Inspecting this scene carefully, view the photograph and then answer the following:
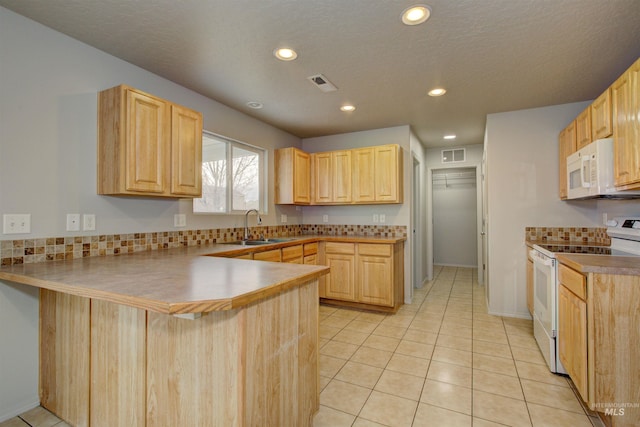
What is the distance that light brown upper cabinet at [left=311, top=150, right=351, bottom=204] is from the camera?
14.1ft

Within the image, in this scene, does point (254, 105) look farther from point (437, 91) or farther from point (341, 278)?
point (341, 278)

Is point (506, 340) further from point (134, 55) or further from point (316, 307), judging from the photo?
point (134, 55)

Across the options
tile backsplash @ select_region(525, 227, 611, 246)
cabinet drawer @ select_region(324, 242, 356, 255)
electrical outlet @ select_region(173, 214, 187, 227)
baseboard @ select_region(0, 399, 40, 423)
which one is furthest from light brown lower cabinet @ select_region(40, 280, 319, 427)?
tile backsplash @ select_region(525, 227, 611, 246)

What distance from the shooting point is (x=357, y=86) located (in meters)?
2.97

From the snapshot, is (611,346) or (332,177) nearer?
(611,346)

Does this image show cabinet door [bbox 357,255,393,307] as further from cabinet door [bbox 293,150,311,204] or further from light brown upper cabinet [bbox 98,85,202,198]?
light brown upper cabinet [bbox 98,85,202,198]

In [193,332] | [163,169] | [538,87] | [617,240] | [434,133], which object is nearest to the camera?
[193,332]

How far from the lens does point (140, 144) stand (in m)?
2.22

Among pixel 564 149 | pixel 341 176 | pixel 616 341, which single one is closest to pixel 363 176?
pixel 341 176

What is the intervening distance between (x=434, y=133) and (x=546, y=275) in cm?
279

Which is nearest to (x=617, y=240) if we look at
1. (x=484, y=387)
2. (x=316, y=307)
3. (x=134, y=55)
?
(x=484, y=387)

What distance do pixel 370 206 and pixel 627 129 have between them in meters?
2.84

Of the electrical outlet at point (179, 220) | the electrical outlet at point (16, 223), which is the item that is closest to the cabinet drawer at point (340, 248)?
the electrical outlet at point (179, 220)

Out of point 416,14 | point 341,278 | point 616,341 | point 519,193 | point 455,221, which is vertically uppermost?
point 416,14
